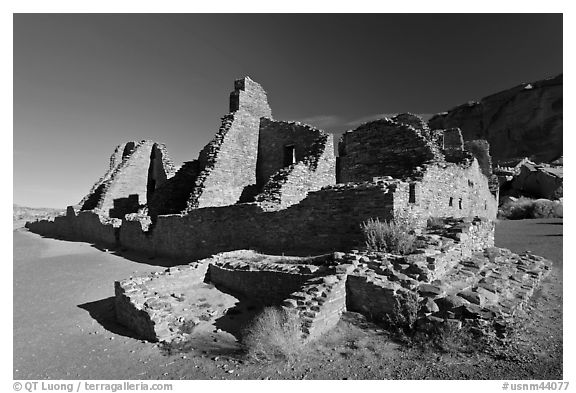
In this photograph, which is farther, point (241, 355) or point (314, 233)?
point (314, 233)

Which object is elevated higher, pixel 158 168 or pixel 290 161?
pixel 158 168

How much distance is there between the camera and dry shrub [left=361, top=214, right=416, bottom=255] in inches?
264

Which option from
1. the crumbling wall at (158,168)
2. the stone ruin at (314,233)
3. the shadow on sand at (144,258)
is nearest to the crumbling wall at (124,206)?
the crumbling wall at (158,168)

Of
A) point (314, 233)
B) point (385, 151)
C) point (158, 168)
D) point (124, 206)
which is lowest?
point (314, 233)

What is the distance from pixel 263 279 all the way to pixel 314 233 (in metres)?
2.75

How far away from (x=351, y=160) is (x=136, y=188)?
631 inches

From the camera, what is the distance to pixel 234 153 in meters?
15.3

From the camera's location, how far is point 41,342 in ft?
18.3

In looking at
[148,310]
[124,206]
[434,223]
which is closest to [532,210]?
[434,223]

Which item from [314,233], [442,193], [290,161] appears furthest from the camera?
[290,161]

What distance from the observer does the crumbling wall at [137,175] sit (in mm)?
20750

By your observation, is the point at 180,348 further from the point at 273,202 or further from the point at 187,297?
the point at 273,202

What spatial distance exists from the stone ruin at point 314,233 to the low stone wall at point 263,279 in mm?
25

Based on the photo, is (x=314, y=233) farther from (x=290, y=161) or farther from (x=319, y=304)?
(x=290, y=161)
